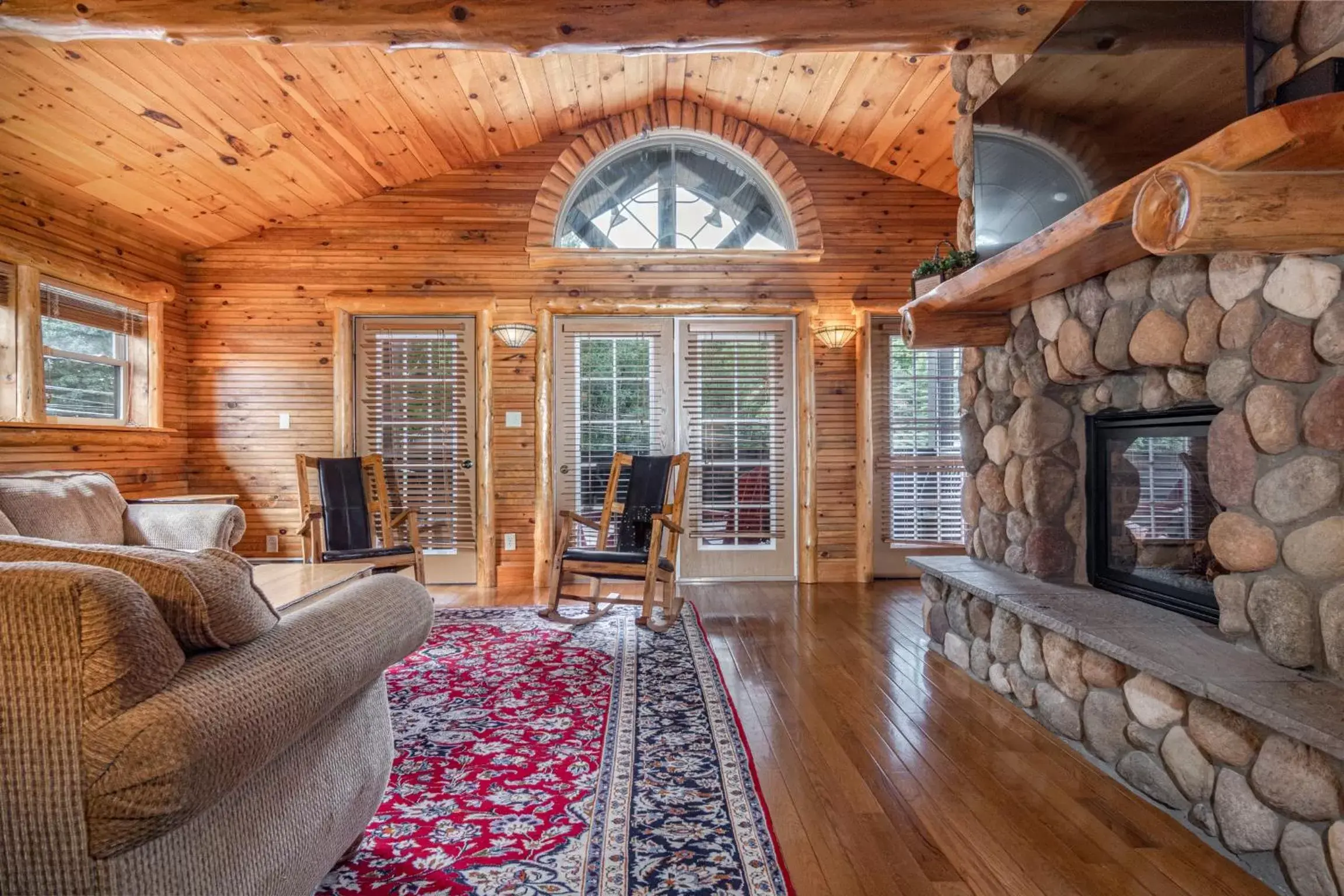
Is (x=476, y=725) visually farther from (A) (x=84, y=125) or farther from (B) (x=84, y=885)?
(A) (x=84, y=125)

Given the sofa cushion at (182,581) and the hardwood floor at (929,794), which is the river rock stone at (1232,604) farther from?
the sofa cushion at (182,581)

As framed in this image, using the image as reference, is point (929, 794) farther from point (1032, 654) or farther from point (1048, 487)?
point (1048, 487)

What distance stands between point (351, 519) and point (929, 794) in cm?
354

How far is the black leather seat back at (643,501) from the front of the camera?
13.8ft

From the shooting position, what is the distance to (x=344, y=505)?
4375 millimetres

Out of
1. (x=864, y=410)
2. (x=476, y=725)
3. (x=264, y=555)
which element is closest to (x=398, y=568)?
(x=264, y=555)

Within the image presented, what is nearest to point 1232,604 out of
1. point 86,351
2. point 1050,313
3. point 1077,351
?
point 1077,351

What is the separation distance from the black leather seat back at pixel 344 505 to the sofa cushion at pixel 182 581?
3.41 meters

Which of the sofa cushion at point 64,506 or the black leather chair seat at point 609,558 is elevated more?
the sofa cushion at point 64,506

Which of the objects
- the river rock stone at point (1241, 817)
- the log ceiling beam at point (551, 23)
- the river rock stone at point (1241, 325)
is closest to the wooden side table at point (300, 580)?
the log ceiling beam at point (551, 23)

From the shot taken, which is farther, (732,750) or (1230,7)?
(732,750)

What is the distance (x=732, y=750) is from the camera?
7.53 feet

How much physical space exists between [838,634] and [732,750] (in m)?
1.54

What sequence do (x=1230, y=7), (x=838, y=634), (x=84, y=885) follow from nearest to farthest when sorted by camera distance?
(x=84, y=885)
(x=1230, y=7)
(x=838, y=634)
